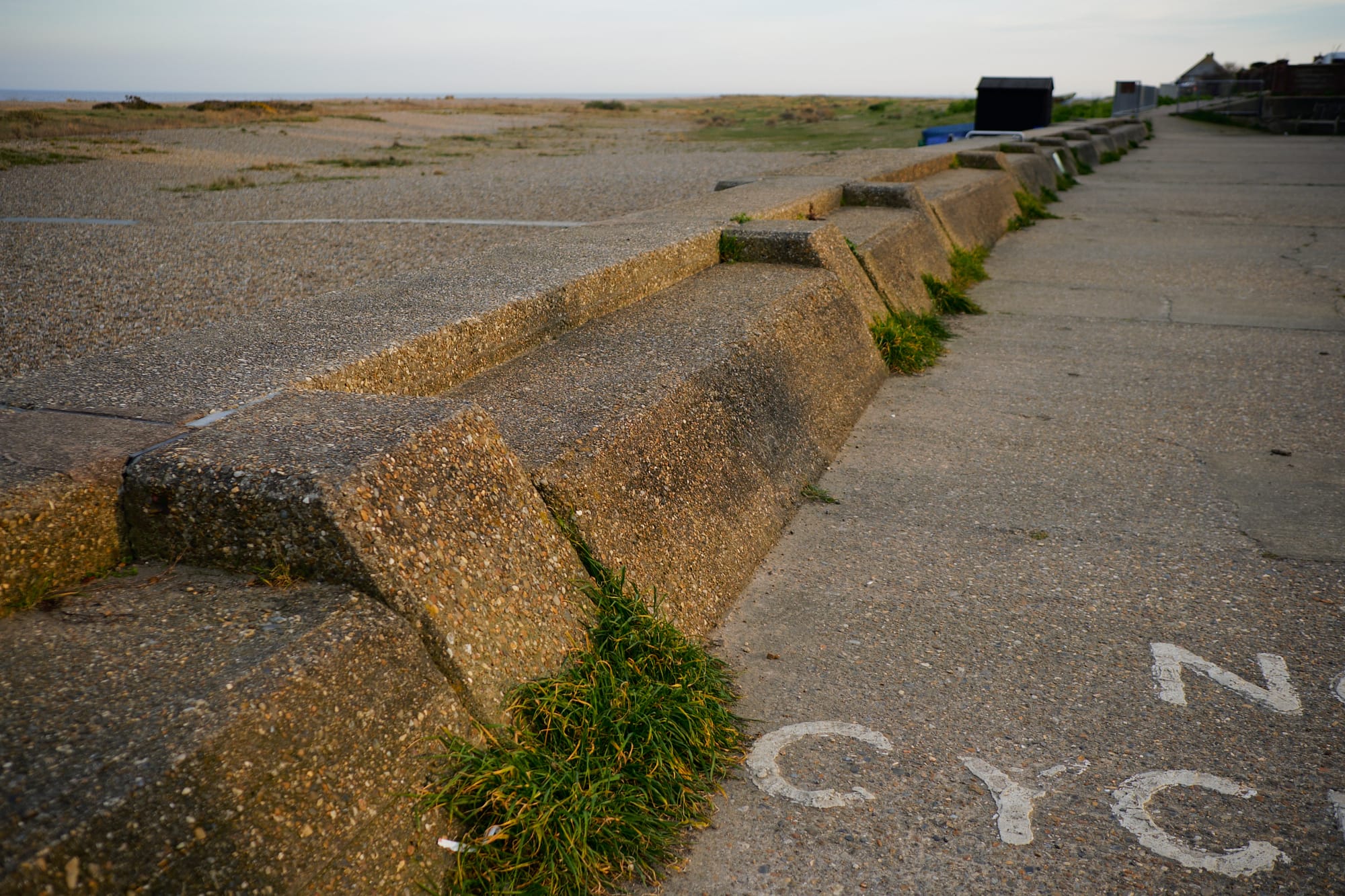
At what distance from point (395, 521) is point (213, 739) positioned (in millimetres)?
559

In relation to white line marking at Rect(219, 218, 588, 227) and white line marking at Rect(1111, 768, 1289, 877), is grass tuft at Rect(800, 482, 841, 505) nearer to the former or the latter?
white line marking at Rect(1111, 768, 1289, 877)

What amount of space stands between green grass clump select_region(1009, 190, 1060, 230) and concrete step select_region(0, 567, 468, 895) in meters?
9.73

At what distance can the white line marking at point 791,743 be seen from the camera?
2.07 metres

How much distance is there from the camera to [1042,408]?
15.1ft

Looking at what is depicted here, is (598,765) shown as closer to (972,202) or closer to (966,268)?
(966,268)

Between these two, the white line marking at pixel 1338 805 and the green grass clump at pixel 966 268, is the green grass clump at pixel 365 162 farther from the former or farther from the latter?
the white line marking at pixel 1338 805

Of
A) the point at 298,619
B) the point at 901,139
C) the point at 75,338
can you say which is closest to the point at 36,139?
the point at 75,338

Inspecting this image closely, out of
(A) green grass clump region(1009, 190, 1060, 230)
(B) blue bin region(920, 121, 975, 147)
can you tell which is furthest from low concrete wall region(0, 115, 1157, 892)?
(B) blue bin region(920, 121, 975, 147)

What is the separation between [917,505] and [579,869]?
85.3 inches

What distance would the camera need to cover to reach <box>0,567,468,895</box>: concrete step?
4.34ft

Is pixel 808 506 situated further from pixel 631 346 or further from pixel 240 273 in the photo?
pixel 240 273

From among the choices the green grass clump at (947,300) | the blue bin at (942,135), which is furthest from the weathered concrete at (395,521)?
the blue bin at (942,135)

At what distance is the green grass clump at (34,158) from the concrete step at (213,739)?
55.1 ft

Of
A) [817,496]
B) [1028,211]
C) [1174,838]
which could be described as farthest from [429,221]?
[1174,838]
